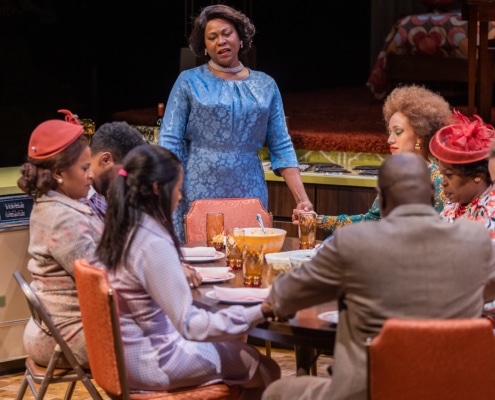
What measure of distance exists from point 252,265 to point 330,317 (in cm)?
46

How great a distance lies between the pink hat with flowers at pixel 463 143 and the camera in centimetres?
371

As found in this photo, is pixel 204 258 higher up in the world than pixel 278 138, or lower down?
lower down

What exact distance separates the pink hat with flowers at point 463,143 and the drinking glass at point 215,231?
33.5 inches

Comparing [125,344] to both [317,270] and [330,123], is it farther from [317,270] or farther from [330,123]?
[330,123]

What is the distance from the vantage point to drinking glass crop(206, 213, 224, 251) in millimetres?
3957

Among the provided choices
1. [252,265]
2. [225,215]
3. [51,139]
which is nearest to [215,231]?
[225,215]

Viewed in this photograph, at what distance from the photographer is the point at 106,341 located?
2.96m

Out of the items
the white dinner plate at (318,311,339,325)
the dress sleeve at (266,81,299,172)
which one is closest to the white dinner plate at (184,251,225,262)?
the white dinner plate at (318,311,339,325)

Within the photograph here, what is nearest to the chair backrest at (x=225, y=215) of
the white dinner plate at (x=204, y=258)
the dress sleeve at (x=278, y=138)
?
A: the dress sleeve at (x=278, y=138)

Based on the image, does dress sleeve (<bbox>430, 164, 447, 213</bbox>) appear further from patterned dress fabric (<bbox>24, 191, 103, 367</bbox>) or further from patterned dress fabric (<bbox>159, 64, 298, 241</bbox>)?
patterned dress fabric (<bbox>24, 191, 103, 367</bbox>)

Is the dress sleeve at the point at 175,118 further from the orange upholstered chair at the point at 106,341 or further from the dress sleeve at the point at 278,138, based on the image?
the orange upholstered chair at the point at 106,341

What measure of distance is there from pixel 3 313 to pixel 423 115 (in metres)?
2.13

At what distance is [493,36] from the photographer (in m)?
6.62

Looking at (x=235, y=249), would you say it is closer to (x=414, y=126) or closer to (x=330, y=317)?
(x=330, y=317)
